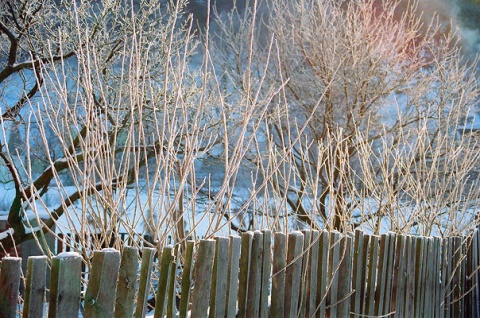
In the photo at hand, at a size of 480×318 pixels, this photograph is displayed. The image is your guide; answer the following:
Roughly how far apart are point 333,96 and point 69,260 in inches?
375

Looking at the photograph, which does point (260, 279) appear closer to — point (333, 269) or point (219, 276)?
point (219, 276)

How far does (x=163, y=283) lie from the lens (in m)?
1.90

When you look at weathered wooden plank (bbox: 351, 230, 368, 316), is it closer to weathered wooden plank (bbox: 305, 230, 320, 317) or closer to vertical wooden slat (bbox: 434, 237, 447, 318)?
weathered wooden plank (bbox: 305, 230, 320, 317)

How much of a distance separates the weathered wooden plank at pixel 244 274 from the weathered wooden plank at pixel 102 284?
2.50 feet

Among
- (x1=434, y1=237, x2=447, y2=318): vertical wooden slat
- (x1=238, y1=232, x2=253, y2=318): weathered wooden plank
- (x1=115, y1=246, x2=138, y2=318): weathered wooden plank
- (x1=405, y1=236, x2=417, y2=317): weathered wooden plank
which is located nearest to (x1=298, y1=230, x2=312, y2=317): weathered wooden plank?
(x1=238, y1=232, x2=253, y2=318): weathered wooden plank

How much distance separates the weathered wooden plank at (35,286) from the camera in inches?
57.0

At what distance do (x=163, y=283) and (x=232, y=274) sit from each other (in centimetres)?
36

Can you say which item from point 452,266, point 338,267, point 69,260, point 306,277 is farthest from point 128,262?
point 452,266

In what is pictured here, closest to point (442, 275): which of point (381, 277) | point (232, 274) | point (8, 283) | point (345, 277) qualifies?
point (381, 277)

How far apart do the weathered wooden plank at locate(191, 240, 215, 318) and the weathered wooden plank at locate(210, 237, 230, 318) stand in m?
0.03

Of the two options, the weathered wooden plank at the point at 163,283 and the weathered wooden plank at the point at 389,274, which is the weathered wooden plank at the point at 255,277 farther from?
the weathered wooden plank at the point at 389,274

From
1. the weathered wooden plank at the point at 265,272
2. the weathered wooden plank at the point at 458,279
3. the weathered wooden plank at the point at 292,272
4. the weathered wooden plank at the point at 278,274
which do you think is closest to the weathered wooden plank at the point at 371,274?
the weathered wooden plank at the point at 292,272

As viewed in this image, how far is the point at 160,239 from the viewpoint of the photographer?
2199mm

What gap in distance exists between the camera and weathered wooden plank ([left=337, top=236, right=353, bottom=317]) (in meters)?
3.07
